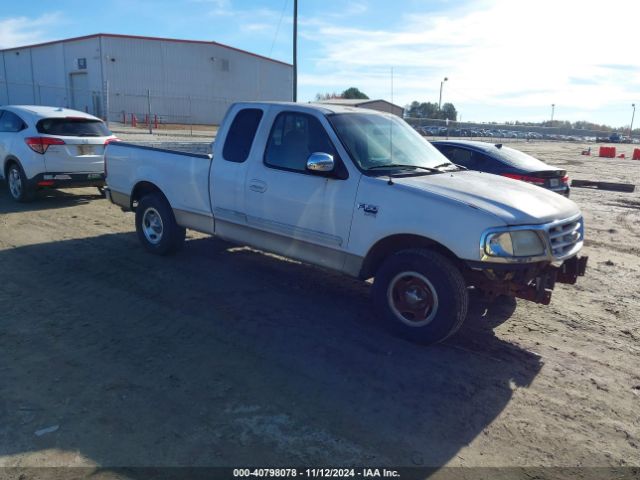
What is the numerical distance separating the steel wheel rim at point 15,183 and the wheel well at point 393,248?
26.6 ft

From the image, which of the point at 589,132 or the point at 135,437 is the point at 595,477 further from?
the point at 589,132

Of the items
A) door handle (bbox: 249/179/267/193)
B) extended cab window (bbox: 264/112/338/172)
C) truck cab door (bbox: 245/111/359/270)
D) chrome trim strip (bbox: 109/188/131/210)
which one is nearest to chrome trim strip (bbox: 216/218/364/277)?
truck cab door (bbox: 245/111/359/270)

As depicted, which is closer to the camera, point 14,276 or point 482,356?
point 482,356

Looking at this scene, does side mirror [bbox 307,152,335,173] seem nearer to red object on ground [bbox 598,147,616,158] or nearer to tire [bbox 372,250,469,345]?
tire [bbox 372,250,469,345]

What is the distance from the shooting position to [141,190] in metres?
7.27

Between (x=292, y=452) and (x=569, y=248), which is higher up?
(x=569, y=248)

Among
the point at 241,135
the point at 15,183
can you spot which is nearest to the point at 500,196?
the point at 241,135

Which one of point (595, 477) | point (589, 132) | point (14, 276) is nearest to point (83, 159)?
point (14, 276)

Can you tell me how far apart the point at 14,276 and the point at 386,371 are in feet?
14.9

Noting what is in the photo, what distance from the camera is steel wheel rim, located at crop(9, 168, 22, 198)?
993 cm

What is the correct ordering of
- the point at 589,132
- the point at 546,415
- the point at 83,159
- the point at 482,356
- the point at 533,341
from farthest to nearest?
the point at 589,132
the point at 83,159
the point at 533,341
the point at 482,356
the point at 546,415

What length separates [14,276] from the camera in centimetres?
594

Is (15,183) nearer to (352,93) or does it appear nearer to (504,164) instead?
(504,164)

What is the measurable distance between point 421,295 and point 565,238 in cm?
137
